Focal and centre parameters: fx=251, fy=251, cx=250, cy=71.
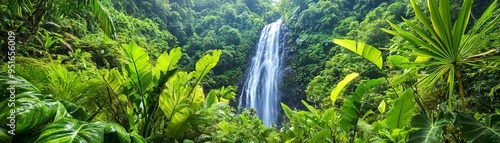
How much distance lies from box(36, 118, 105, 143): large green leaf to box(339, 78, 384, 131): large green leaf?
143 centimetres

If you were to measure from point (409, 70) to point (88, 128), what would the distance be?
1740 mm

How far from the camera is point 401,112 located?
1495mm

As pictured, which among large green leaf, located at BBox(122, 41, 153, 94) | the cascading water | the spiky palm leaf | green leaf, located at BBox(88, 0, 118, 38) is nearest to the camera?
the spiky palm leaf

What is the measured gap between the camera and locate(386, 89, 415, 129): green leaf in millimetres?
1474

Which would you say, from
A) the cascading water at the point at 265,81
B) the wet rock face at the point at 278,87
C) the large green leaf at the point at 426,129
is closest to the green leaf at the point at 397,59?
the large green leaf at the point at 426,129

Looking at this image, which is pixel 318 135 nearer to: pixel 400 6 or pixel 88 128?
pixel 88 128

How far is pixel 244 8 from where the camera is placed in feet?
74.2

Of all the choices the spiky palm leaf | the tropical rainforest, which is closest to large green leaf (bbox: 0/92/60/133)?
the tropical rainforest

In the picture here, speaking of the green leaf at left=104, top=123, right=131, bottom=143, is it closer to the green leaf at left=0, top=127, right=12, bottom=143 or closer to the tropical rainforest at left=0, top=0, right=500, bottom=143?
the tropical rainforest at left=0, top=0, right=500, bottom=143

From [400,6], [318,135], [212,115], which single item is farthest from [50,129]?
[400,6]

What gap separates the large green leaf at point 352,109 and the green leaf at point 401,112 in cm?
21

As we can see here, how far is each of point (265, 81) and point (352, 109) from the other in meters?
13.5

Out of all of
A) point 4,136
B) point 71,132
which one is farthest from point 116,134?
point 4,136

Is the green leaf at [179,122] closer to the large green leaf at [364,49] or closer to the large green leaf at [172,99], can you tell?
the large green leaf at [172,99]
